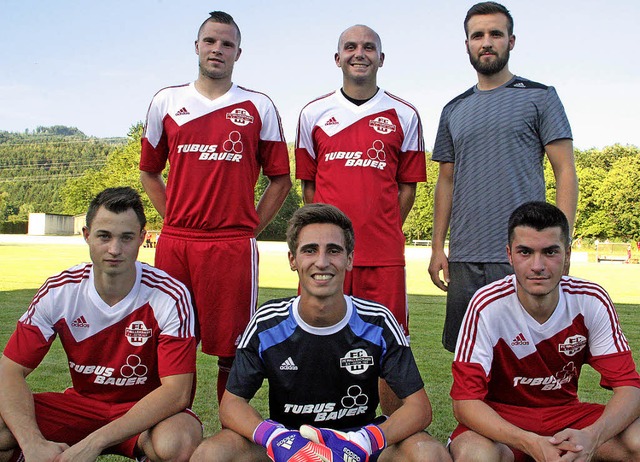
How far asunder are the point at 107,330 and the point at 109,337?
37mm

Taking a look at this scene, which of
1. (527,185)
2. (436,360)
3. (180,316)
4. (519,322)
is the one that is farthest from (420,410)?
(436,360)

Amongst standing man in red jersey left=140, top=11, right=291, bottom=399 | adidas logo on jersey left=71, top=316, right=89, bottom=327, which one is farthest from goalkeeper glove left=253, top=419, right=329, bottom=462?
standing man in red jersey left=140, top=11, right=291, bottom=399

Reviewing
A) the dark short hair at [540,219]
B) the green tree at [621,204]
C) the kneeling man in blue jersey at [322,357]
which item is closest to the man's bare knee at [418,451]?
the kneeling man in blue jersey at [322,357]

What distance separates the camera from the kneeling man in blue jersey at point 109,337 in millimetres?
3295

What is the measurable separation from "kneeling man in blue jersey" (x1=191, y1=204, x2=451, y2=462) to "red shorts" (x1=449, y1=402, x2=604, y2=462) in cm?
43

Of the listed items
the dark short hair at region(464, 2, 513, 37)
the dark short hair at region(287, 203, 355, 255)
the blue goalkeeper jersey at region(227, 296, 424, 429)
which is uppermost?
the dark short hair at region(464, 2, 513, 37)

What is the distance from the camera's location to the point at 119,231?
3346 mm

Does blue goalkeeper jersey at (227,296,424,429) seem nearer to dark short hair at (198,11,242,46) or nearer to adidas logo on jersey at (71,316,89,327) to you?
adidas logo on jersey at (71,316,89,327)

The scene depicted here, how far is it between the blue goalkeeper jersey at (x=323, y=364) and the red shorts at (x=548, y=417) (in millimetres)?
Result: 484

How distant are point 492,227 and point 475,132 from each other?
1.91ft

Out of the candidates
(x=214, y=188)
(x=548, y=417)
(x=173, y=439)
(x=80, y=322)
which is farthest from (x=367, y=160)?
(x=173, y=439)

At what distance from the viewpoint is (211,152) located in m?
4.12

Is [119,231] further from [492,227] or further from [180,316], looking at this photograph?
[492,227]

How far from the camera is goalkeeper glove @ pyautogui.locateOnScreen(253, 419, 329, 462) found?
8.65 feet
